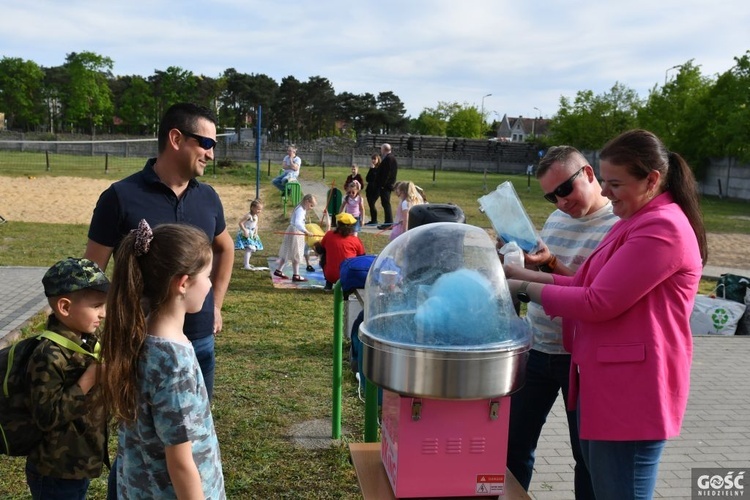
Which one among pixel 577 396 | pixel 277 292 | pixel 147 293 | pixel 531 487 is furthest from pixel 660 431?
pixel 277 292

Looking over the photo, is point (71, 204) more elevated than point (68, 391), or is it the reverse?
point (68, 391)

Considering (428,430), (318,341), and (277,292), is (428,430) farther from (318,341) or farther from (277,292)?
(277,292)

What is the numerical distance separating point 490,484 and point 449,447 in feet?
0.60

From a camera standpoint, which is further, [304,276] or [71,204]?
[71,204]

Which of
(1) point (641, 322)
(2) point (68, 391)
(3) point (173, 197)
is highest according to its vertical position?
(3) point (173, 197)

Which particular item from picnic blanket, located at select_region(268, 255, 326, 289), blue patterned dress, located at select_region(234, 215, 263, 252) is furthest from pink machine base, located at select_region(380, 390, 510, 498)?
blue patterned dress, located at select_region(234, 215, 263, 252)

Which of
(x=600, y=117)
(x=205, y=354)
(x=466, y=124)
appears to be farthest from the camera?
(x=466, y=124)

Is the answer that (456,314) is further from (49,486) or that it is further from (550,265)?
(49,486)

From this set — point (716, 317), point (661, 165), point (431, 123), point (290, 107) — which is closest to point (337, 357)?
point (661, 165)

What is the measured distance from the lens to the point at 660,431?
2.06m

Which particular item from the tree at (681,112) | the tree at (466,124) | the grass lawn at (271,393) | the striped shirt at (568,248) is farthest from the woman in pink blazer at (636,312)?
the tree at (466,124)

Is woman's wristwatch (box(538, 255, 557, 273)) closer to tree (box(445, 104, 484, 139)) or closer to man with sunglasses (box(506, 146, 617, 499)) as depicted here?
man with sunglasses (box(506, 146, 617, 499))

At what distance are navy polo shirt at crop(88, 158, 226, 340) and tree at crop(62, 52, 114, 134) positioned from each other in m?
76.6

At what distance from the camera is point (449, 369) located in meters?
1.82
